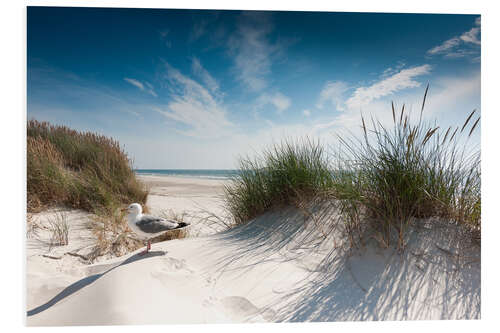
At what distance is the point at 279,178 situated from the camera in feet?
8.54

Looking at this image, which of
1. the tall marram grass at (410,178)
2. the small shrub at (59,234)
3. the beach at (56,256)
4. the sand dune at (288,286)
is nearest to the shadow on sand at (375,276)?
the sand dune at (288,286)

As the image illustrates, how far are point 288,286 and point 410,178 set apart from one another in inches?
46.1

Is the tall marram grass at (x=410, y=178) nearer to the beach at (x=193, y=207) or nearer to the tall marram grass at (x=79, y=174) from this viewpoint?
the beach at (x=193, y=207)

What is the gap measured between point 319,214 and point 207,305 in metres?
1.23

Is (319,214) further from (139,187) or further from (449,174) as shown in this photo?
(139,187)

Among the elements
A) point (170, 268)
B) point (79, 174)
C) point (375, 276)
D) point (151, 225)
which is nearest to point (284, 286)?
point (375, 276)

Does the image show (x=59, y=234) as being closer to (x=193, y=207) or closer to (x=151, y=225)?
(x=151, y=225)

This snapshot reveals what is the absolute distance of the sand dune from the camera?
1427mm

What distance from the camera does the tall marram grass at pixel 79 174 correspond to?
130 inches

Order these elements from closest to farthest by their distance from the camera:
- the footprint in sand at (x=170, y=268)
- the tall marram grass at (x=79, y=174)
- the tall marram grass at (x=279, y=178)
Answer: the footprint in sand at (x=170, y=268)
the tall marram grass at (x=279, y=178)
the tall marram grass at (x=79, y=174)

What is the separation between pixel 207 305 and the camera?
144cm

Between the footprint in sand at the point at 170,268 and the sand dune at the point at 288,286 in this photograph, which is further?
the footprint in sand at the point at 170,268

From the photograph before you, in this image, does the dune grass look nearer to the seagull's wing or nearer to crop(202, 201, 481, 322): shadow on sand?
crop(202, 201, 481, 322): shadow on sand

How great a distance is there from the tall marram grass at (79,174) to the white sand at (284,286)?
5.68 feet
